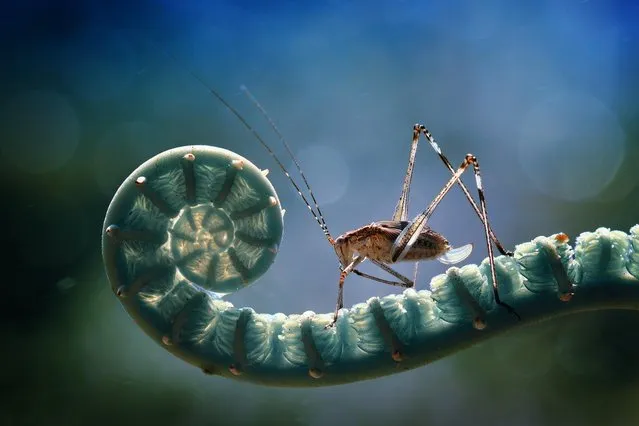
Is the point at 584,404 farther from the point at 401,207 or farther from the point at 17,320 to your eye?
the point at 17,320

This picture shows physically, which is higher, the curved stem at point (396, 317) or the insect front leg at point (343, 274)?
the insect front leg at point (343, 274)

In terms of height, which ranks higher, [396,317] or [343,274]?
[343,274]

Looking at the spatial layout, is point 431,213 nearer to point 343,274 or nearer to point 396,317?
point 343,274

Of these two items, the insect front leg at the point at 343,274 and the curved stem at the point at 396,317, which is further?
the insect front leg at the point at 343,274

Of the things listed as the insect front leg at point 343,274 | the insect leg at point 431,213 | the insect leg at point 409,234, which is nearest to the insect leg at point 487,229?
the insect leg at point 431,213

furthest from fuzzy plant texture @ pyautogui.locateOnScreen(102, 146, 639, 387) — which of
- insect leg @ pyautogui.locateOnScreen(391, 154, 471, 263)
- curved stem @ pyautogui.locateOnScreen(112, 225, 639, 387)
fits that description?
insect leg @ pyautogui.locateOnScreen(391, 154, 471, 263)

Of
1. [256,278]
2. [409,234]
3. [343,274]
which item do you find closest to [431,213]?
[409,234]

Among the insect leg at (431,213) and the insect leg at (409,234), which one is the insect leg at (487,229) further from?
the insect leg at (409,234)
